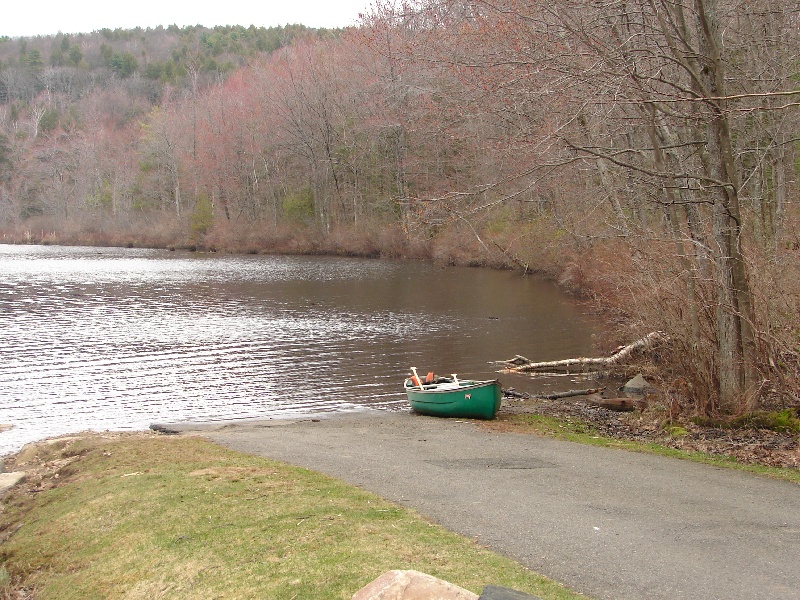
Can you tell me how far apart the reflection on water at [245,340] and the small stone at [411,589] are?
13.0 metres

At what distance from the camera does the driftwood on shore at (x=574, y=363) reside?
2123 cm

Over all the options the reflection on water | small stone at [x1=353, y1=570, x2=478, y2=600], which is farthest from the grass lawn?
the reflection on water

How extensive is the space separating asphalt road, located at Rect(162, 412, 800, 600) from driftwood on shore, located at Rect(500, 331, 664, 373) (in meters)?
7.97

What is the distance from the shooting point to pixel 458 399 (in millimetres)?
16422

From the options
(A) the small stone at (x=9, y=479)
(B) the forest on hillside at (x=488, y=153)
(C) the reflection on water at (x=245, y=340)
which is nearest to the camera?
(A) the small stone at (x=9, y=479)

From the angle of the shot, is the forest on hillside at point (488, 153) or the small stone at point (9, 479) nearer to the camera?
the small stone at point (9, 479)

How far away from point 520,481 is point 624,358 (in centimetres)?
1195

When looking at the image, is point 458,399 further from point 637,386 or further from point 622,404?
point 637,386

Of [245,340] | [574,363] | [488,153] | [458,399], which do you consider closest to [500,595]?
[458,399]

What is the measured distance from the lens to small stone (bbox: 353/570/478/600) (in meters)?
5.12

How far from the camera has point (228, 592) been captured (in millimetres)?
6793

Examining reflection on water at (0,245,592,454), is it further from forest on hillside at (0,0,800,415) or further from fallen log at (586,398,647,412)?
forest on hillside at (0,0,800,415)

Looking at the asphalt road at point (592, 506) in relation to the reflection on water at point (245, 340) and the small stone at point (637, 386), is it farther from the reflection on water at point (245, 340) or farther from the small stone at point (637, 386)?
the small stone at point (637, 386)

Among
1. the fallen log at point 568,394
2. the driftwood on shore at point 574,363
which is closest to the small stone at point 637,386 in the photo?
the fallen log at point 568,394
